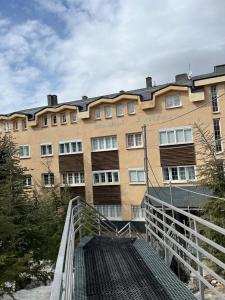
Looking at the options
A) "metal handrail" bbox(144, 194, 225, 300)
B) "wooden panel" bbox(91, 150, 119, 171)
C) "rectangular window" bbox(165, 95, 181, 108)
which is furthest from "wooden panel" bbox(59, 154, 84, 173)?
"metal handrail" bbox(144, 194, 225, 300)

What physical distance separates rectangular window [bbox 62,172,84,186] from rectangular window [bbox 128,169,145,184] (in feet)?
17.7

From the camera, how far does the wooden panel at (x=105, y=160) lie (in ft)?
107

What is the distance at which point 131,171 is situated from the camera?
3180 centimetres

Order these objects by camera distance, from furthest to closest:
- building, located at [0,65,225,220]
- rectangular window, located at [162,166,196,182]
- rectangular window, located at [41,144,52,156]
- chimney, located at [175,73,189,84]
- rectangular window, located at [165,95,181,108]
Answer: rectangular window, located at [41,144,52,156], chimney, located at [175,73,189,84], rectangular window, located at [165,95,181,108], rectangular window, located at [162,166,196,182], building, located at [0,65,225,220]

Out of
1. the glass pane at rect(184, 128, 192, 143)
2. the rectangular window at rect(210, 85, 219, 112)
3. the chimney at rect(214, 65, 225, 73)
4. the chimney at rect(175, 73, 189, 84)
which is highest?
the chimney at rect(175, 73, 189, 84)

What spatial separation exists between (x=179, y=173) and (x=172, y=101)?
6.01 metres

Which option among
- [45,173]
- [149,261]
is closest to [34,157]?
[45,173]

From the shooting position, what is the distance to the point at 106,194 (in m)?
33.2

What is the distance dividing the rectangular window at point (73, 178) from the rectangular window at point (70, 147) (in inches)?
83.4

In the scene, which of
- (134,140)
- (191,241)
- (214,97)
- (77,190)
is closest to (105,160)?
(134,140)

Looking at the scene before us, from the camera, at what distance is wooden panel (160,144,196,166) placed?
28.7m

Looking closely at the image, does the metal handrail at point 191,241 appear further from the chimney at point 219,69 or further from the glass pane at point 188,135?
the chimney at point 219,69

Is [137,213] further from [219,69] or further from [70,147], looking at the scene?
[219,69]

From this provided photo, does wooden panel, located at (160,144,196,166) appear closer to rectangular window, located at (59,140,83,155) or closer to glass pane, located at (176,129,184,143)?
glass pane, located at (176,129,184,143)
